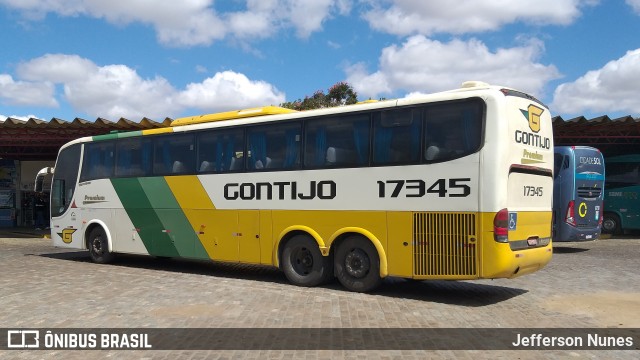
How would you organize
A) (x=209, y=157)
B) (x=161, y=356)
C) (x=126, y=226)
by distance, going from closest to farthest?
(x=161, y=356) < (x=209, y=157) < (x=126, y=226)

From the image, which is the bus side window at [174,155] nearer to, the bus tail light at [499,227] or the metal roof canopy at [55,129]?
the bus tail light at [499,227]

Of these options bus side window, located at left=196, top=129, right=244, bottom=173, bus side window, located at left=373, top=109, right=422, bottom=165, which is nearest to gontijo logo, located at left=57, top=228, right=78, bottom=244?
bus side window, located at left=196, top=129, right=244, bottom=173

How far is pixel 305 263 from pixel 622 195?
1713 centimetres

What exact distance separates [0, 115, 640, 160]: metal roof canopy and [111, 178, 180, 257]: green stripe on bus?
7.00 metres

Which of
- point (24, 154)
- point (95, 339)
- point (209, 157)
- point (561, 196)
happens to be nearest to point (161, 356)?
point (95, 339)

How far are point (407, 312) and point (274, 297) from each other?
2.26 metres

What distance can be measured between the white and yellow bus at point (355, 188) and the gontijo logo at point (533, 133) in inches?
1.2

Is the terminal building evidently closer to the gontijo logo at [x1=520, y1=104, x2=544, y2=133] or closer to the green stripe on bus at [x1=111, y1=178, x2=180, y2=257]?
the green stripe on bus at [x1=111, y1=178, x2=180, y2=257]

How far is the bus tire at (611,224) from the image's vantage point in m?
22.7

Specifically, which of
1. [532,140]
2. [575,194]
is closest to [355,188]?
[532,140]

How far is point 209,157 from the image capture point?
38.5 feet

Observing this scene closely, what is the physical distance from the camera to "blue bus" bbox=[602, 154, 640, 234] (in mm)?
22156

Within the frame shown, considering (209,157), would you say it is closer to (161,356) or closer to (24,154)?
(161,356)

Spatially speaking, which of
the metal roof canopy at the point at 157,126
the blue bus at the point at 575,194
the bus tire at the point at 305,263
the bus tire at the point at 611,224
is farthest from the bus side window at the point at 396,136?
the bus tire at the point at 611,224
